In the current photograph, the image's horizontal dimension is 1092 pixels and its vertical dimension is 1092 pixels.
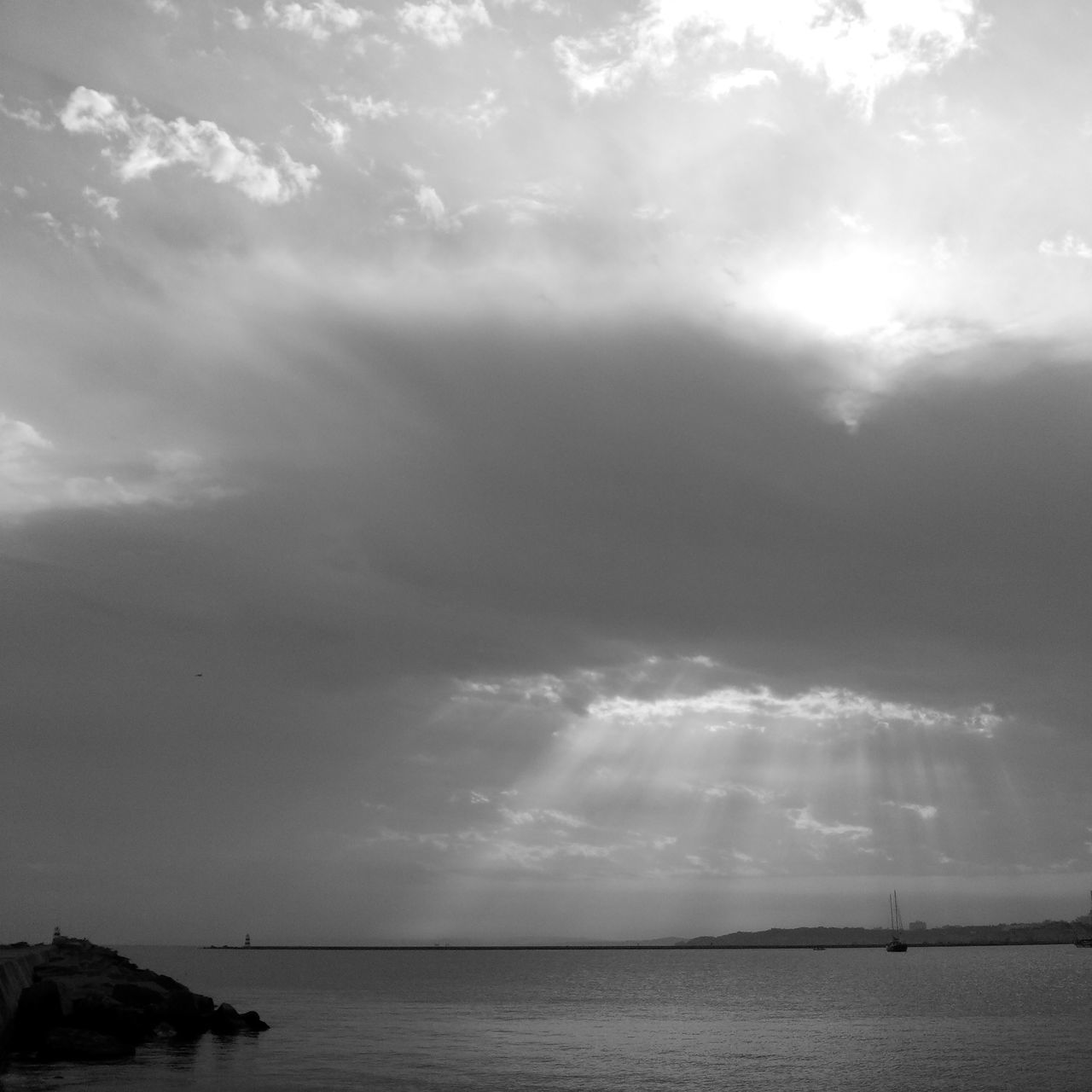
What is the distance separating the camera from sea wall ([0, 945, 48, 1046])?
5331 cm

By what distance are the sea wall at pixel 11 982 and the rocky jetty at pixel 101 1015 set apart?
0.63 m

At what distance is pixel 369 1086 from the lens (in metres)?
50.8

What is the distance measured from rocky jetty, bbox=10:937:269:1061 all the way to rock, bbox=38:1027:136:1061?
0.14 feet

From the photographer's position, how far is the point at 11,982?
58.0 metres

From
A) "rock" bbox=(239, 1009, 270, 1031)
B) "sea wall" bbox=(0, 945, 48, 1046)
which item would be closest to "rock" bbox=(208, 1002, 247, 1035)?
"rock" bbox=(239, 1009, 270, 1031)

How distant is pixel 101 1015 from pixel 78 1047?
22.9 ft

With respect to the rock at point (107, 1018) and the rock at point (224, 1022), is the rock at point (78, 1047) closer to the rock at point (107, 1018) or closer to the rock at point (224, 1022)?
the rock at point (107, 1018)

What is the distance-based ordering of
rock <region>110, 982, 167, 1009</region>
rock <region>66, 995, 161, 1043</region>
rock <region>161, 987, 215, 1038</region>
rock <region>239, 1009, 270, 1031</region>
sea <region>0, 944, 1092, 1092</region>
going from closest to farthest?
1. sea <region>0, 944, 1092, 1092</region>
2. rock <region>66, 995, 161, 1043</region>
3. rock <region>110, 982, 167, 1009</region>
4. rock <region>161, 987, 215, 1038</region>
5. rock <region>239, 1009, 270, 1031</region>

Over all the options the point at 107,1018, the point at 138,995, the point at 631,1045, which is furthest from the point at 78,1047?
the point at 631,1045

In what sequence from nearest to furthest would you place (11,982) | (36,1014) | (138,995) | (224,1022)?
1. (11,982)
2. (36,1014)
3. (138,995)
4. (224,1022)

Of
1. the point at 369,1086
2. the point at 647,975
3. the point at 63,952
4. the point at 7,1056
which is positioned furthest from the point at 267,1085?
the point at 647,975

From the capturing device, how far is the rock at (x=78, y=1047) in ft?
174

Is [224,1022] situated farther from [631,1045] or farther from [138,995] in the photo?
[631,1045]

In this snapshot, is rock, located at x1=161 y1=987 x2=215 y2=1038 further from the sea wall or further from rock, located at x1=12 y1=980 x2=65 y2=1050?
rock, located at x1=12 y1=980 x2=65 y2=1050
